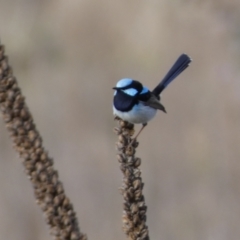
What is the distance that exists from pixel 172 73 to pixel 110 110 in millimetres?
2023

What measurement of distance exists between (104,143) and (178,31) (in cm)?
152

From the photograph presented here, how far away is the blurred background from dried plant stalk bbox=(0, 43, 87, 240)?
2.59m

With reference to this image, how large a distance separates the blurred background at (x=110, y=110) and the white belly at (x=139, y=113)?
3.21ft

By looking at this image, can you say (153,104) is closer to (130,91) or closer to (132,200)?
(130,91)

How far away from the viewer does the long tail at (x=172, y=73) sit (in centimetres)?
384

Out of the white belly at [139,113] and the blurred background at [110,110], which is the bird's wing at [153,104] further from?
the blurred background at [110,110]

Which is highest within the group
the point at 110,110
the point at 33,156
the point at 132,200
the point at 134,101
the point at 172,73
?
the point at 110,110

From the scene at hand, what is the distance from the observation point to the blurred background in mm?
4879

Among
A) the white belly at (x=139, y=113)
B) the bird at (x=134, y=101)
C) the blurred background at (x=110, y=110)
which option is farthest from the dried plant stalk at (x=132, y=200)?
the blurred background at (x=110, y=110)

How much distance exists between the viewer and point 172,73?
396cm

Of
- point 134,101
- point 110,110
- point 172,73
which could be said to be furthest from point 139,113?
point 110,110

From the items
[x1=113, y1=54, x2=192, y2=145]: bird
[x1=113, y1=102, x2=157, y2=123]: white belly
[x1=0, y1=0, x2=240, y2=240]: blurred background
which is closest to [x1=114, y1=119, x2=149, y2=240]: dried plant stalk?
[x1=113, y1=102, x2=157, y2=123]: white belly

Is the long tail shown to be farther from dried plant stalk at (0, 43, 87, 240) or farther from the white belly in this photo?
dried plant stalk at (0, 43, 87, 240)

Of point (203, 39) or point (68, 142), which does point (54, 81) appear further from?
point (203, 39)
